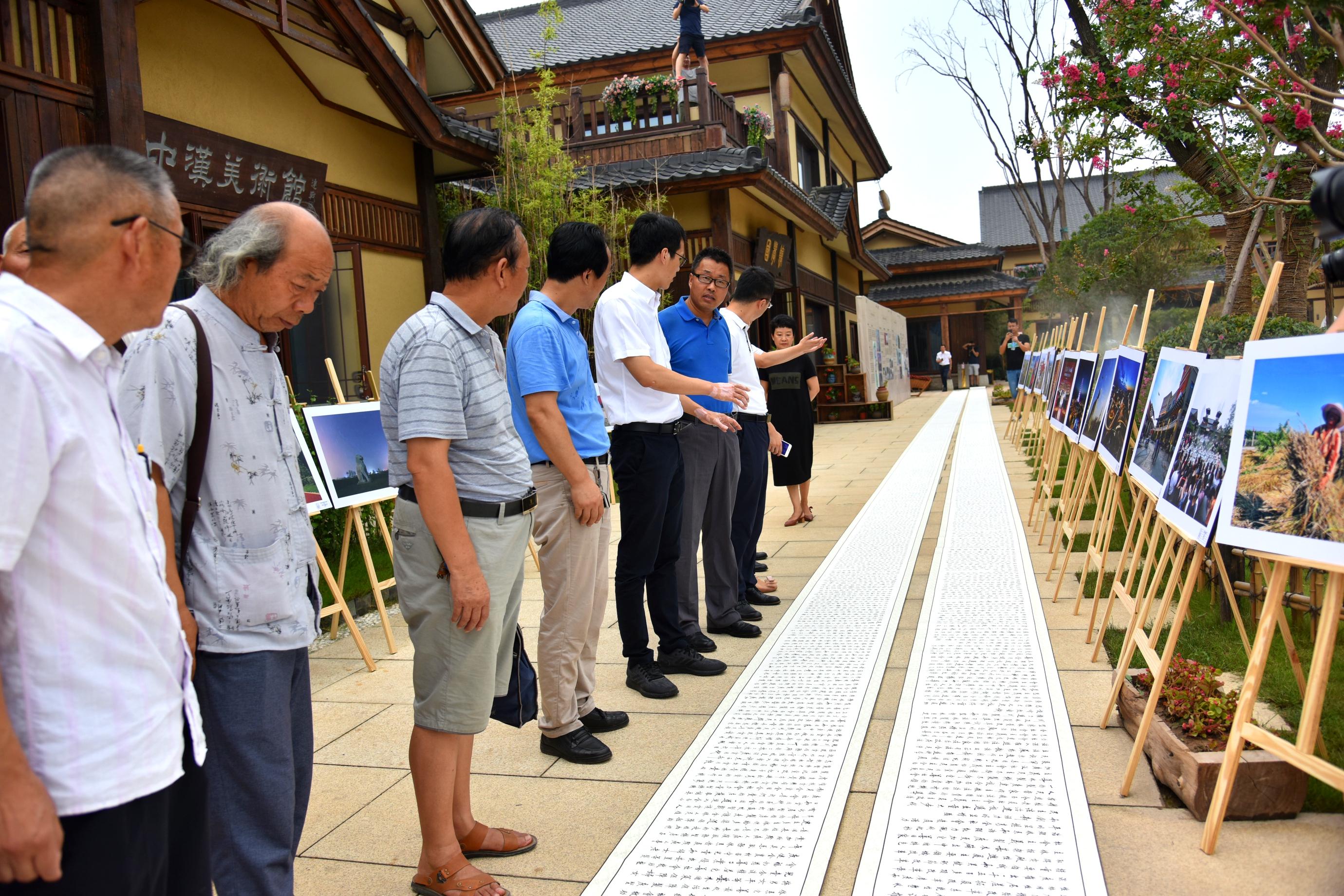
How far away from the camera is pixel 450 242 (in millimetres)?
2363

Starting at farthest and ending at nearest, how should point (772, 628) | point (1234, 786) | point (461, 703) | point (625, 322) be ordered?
1. point (772, 628)
2. point (625, 322)
3. point (1234, 786)
4. point (461, 703)

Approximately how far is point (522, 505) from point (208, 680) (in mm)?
868

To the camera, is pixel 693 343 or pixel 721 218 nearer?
pixel 693 343

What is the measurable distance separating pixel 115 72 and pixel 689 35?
8515 millimetres

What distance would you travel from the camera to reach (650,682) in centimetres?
371

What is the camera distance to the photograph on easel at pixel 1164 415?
2998mm

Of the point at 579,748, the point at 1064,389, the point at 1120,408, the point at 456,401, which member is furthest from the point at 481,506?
the point at 1064,389

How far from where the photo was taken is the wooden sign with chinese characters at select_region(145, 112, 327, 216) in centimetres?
589

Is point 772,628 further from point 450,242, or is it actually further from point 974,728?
point 450,242

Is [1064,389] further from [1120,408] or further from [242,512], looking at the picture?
[242,512]

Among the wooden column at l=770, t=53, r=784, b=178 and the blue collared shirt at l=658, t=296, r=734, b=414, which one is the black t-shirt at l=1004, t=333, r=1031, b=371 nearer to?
the wooden column at l=770, t=53, r=784, b=178

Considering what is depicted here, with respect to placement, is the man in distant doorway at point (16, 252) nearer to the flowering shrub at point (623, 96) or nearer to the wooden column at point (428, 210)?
the wooden column at point (428, 210)

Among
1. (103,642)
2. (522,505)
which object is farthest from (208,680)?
(522,505)

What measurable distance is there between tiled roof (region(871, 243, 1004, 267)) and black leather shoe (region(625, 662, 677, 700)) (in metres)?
27.1
